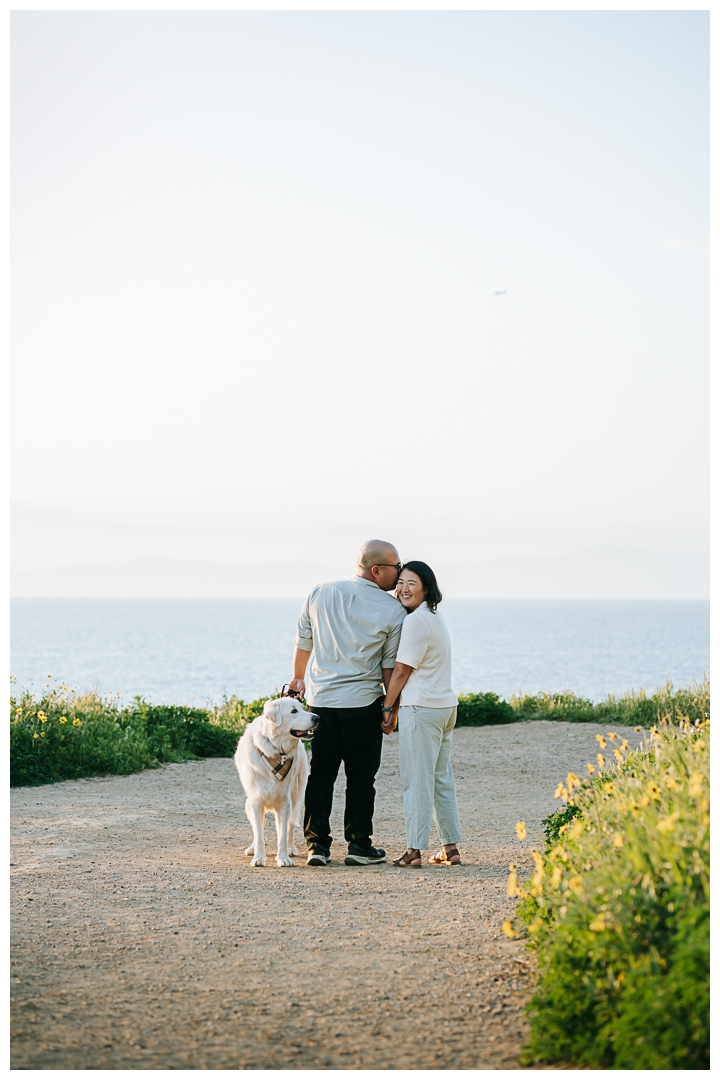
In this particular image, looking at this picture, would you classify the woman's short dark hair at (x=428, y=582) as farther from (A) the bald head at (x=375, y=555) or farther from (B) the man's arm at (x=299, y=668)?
(B) the man's arm at (x=299, y=668)

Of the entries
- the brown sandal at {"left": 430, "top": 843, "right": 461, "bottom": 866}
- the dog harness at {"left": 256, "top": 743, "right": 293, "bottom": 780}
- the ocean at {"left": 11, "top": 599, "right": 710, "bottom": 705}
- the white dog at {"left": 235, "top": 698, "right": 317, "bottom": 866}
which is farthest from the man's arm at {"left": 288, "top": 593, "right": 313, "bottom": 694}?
the ocean at {"left": 11, "top": 599, "right": 710, "bottom": 705}

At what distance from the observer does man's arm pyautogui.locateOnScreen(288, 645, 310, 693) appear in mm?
7176

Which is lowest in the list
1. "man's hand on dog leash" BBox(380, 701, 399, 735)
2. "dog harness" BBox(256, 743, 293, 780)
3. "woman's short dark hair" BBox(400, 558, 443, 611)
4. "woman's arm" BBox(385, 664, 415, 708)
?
"dog harness" BBox(256, 743, 293, 780)

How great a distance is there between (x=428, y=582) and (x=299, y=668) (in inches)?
50.5

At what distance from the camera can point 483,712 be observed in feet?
49.3

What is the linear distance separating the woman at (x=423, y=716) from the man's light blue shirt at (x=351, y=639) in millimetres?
178

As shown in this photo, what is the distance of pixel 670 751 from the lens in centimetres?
480

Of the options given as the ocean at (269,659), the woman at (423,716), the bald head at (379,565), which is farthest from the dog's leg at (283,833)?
the ocean at (269,659)

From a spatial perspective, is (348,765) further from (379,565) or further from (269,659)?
(269,659)

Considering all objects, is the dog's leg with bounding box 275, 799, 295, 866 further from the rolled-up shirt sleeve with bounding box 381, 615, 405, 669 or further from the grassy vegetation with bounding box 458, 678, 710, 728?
the grassy vegetation with bounding box 458, 678, 710, 728

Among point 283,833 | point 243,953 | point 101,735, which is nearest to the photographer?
point 243,953

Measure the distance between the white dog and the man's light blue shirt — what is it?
29 centimetres

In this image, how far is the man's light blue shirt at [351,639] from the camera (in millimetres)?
6980

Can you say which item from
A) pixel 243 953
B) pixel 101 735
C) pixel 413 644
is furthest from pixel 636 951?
pixel 101 735
